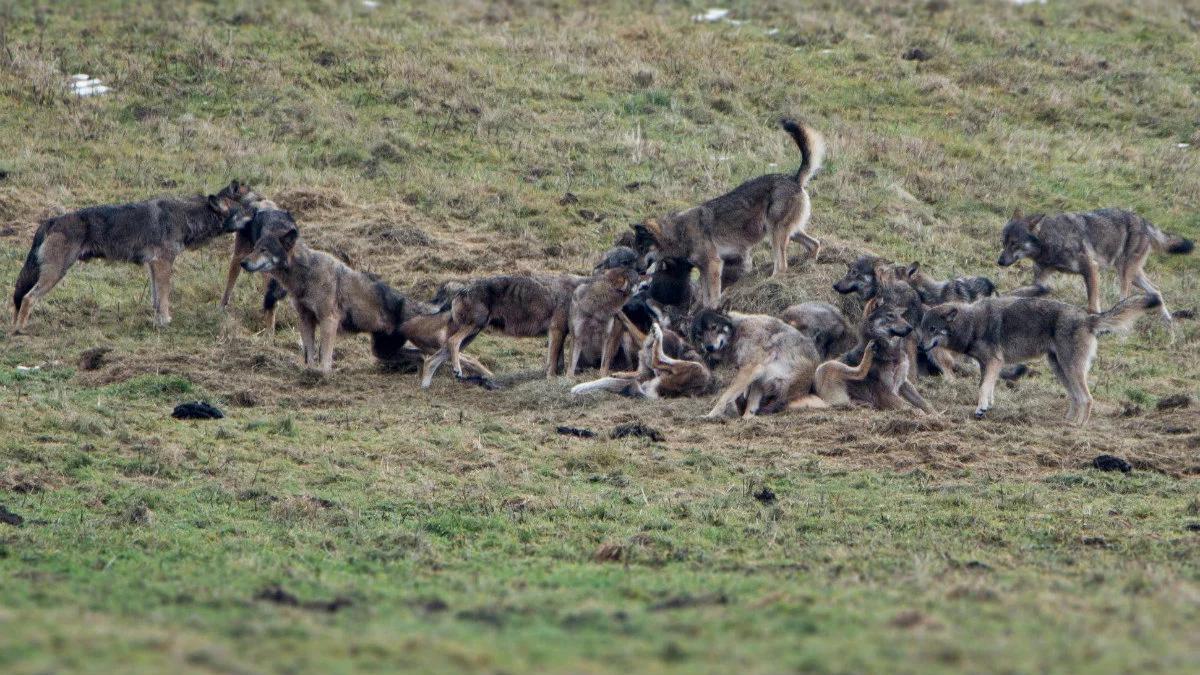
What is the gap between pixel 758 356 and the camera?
632 inches

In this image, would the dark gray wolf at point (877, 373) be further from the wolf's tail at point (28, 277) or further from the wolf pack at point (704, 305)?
the wolf's tail at point (28, 277)

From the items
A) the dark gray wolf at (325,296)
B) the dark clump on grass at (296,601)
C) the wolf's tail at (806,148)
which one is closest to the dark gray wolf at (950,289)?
the wolf's tail at (806,148)

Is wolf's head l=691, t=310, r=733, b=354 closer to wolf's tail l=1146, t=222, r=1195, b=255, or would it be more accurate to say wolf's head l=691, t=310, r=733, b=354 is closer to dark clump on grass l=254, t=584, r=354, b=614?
wolf's tail l=1146, t=222, r=1195, b=255

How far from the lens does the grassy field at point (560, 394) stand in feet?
24.8

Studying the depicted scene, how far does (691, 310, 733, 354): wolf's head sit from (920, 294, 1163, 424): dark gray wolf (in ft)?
6.64

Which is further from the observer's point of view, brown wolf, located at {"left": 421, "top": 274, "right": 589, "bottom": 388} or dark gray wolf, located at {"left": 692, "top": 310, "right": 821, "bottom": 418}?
brown wolf, located at {"left": 421, "top": 274, "right": 589, "bottom": 388}

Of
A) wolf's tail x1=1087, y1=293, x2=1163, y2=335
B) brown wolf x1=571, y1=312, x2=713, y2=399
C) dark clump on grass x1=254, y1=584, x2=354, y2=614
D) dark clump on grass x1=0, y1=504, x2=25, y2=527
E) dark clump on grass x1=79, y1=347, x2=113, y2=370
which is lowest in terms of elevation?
dark clump on grass x1=79, y1=347, x2=113, y2=370

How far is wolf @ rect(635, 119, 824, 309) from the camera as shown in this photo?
19078 millimetres

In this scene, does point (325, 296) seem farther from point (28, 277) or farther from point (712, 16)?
point (712, 16)

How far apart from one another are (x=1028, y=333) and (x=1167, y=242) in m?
6.25

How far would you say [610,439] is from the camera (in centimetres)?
1427

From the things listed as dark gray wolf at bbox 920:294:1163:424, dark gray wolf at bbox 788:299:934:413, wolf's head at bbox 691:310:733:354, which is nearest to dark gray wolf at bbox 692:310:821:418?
wolf's head at bbox 691:310:733:354

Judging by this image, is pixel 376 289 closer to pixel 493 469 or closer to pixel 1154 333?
pixel 493 469

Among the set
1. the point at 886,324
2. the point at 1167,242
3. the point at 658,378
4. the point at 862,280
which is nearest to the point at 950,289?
the point at 862,280
